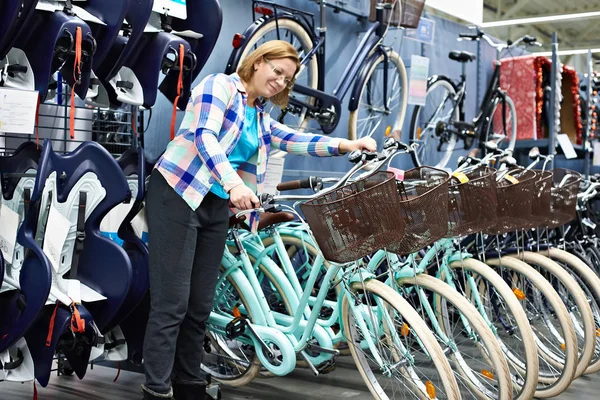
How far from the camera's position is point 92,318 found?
8.79 ft

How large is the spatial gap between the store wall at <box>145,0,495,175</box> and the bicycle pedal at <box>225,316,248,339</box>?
123 cm

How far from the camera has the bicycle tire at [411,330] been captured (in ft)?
8.27

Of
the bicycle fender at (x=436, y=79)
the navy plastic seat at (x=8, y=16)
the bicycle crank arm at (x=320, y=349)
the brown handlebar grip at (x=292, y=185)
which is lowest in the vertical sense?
the bicycle crank arm at (x=320, y=349)

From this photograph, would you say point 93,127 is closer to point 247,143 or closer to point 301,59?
point 247,143

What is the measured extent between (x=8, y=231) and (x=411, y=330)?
4.69 feet

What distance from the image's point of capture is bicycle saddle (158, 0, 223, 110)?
120 inches

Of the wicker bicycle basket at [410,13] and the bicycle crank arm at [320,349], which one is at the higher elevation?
the wicker bicycle basket at [410,13]

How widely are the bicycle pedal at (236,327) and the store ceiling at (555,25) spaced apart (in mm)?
6846

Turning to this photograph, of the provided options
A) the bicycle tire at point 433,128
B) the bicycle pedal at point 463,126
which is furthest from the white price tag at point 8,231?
the bicycle pedal at point 463,126

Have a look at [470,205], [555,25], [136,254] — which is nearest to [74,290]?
[136,254]

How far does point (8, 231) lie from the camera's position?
2.69m

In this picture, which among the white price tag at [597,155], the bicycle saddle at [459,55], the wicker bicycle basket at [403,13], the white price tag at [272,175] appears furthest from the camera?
the white price tag at [597,155]

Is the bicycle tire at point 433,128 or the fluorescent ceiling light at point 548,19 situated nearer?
the bicycle tire at point 433,128

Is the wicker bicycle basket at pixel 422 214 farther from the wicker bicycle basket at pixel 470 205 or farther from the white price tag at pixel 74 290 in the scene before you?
the white price tag at pixel 74 290
